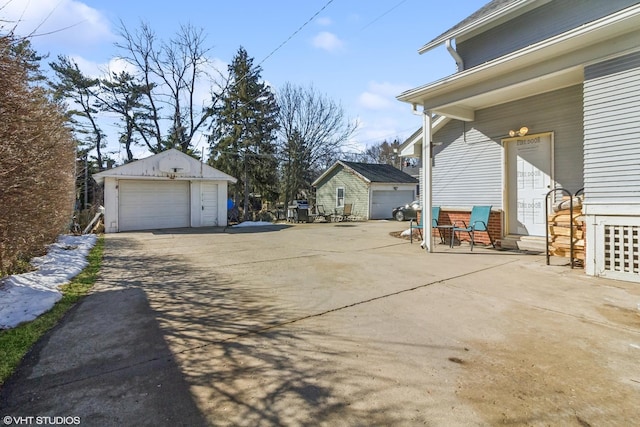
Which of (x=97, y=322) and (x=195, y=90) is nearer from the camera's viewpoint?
(x=97, y=322)

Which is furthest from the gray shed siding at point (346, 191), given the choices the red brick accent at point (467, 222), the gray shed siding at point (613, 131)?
the gray shed siding at point (613, 131)

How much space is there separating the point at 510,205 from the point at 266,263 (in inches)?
231

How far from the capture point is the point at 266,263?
6512 millimetres

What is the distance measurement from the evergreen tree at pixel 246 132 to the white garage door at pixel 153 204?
7028 millimetres

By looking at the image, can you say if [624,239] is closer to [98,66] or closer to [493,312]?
[493,312]

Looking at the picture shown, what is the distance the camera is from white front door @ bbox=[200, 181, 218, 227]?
15648 millimetres

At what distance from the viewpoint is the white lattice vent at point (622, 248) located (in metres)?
4.71

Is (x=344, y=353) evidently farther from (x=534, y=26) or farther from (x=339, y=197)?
(x=339, y=197)

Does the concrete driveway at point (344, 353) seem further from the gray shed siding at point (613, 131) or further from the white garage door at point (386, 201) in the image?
the white garage door at point (386, 201)

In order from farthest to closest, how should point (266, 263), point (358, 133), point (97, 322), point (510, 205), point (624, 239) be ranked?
point (358, 133), point (510, 205), point (266, 263), point (624, 239), point (97, 322)

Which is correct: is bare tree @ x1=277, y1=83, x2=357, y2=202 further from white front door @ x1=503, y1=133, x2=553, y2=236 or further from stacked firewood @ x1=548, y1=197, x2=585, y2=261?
stacked firewood @ x1=548, y1=197, x2=585, y2=261

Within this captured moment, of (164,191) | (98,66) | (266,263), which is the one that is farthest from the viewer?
(98,66)

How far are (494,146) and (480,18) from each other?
10.4 feet

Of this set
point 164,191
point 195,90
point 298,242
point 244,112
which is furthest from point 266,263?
point 195,90
